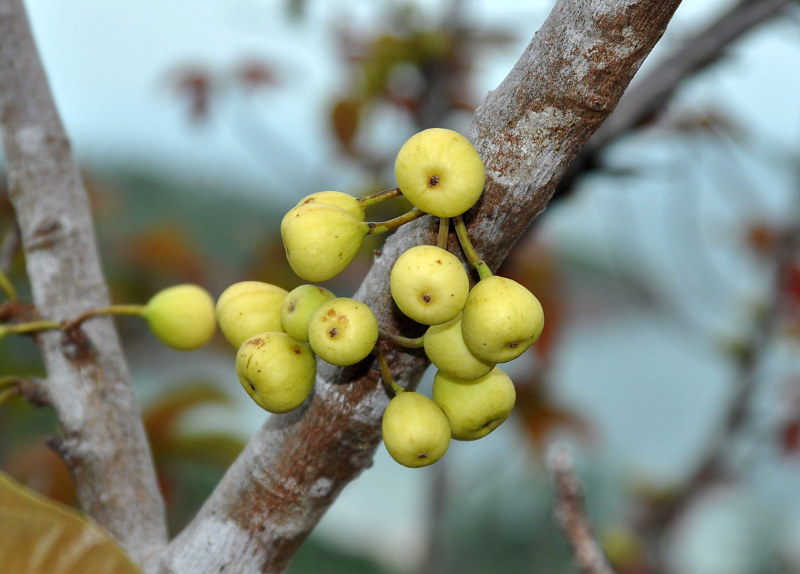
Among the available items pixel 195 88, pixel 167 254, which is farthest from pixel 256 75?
pixel 167 254

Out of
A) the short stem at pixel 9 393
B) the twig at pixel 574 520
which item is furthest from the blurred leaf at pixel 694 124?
the short stem at pixel 9 393

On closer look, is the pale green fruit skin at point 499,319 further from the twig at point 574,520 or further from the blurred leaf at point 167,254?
the blurred leaf at point 167,254

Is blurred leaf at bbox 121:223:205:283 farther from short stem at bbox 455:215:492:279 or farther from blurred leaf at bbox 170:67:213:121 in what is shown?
short stem at bbox 455:215:492:279

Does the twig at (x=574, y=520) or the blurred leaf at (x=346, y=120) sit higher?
the blurred leaf at (x=346, y=120)

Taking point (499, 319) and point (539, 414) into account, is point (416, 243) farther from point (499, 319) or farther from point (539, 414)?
point (539, 414)

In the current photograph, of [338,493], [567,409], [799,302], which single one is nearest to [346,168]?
[567,409]

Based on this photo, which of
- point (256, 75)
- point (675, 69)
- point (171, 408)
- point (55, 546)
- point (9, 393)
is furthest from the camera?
point (256, 75)

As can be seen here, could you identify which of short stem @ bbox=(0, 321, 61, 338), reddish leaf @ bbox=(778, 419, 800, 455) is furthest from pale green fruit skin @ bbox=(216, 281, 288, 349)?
reddish leaf @ bbox=(778, 419, 800, 455)
